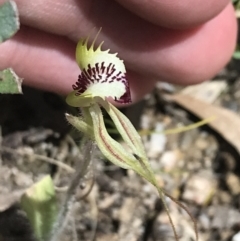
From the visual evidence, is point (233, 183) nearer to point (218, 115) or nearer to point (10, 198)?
point (218, 115)

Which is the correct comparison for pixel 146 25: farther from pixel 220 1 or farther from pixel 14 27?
pixel 14 27

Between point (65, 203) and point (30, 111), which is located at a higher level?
point (30, 111)

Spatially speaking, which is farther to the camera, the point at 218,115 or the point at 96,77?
the point at 218,115

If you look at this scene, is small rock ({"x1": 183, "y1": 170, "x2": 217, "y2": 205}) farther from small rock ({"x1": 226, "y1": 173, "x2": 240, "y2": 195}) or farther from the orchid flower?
the orchid flower

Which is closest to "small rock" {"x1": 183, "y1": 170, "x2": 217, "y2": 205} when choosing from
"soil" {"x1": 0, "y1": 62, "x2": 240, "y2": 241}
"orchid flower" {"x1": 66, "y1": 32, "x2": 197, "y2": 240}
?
"soil" {"x1": 0, "y1": 62, "x2": 240, "y2": 241}

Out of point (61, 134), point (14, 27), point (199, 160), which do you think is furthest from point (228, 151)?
point (14, 27)

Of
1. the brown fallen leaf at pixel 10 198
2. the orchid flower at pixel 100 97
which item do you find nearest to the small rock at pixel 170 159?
Answer: the brown fallen leaf at pixel 10 198

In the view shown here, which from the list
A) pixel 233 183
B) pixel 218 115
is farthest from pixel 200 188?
pixel 218 115
